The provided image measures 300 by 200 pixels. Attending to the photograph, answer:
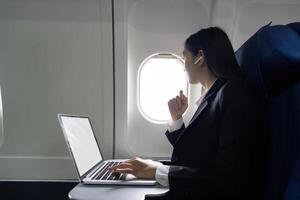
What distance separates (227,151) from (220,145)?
0.04 meters

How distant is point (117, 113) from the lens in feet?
5.50

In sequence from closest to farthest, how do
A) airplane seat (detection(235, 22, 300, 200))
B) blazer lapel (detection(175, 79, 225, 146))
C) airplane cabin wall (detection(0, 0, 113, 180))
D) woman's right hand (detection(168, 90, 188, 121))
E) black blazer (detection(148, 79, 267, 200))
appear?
airplane seat (detection(235, 22, 300, 200))
black blazer (detection(148, 79, 267, 200))
blazer lapel (detection(175, 79, 225, 146))
woman's right hand (detection(168, 90, 188, 121))
airplane cabin wall (detection(0, 0, 113, 180))

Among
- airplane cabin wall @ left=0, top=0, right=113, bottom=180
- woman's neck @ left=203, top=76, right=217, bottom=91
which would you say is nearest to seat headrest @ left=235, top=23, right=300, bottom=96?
woman's neck @ left=203, top=76, right=217, bottom=91

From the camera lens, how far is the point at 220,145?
0.90m

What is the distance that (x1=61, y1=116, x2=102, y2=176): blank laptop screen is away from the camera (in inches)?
46.7

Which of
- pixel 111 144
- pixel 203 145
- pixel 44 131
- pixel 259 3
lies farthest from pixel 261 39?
pixel 44 131

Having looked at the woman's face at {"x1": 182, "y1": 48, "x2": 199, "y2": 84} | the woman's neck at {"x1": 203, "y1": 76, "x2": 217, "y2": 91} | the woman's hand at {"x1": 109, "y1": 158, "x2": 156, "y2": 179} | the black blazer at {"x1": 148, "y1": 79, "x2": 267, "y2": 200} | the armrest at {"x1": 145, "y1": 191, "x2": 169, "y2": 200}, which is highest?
the woman's face at {"x1": 182, "y1": 48, "x2": 199, "y2": 84}

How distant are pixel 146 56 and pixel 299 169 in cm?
115

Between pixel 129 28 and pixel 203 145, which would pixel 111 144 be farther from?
pixel 203 145

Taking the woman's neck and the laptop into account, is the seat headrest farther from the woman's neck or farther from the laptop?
the laptop

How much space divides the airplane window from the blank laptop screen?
1.33 ft

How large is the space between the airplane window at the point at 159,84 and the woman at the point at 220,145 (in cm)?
64

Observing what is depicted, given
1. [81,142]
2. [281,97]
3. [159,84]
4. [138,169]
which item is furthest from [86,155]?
[281,97]

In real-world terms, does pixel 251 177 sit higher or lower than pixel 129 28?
lower
